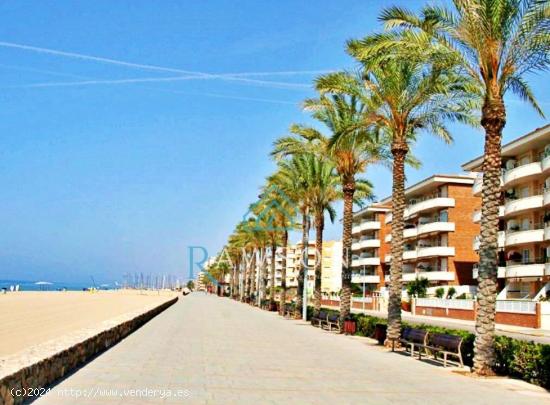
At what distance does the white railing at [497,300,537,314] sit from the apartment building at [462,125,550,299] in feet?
15.0

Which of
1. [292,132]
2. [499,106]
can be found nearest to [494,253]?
[499,106]

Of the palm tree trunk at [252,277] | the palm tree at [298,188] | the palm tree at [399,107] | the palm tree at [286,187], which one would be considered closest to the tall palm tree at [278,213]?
the palm tree at [286,187]

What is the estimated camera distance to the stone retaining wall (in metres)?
7.83

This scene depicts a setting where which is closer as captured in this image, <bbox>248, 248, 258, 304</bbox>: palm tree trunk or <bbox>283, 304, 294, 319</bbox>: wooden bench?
<bbox>283, 304, 294, 319</bbox>: wooden bench

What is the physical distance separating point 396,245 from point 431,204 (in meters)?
45.0

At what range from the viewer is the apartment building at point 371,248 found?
81.5 m

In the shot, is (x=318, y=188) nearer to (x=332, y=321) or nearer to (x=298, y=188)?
(x=298, y=188)

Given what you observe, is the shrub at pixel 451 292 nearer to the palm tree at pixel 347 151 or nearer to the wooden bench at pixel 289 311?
the wooden bench at pixel 289 311

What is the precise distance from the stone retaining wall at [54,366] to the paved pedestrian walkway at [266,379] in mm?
223

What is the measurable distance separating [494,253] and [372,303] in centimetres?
5123

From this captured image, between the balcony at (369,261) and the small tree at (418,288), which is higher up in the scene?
the balcony at (369,261)

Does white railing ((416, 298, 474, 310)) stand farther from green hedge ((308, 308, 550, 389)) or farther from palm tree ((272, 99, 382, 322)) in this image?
green hedge ((308, 308, 550, 389))

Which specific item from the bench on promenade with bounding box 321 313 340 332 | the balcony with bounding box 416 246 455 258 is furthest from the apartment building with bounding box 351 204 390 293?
the bench on promenade with bounding box 321 313 340 332

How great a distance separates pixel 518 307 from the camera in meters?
36.8
